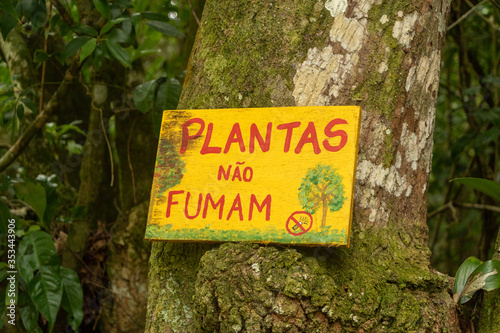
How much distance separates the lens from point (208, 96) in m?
1.09

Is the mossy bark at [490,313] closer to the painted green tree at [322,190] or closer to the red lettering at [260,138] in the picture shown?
the painted green tree at [322,190]

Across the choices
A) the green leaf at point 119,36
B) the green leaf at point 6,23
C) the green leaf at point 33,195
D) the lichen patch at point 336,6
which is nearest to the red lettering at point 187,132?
the lichen patch at point 336,6

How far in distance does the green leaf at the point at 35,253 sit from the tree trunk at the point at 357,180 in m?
0.65

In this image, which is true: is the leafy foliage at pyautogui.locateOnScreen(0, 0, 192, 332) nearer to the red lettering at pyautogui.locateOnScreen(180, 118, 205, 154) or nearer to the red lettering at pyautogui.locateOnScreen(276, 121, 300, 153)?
the red lettering at pyautogui.locateOnScreen(180, 118, 205, 154)

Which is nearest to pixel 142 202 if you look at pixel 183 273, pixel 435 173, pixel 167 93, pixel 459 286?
pixel 167 93

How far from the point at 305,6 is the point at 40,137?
1.53 metres

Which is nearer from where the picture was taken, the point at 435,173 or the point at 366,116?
the point at 366,116

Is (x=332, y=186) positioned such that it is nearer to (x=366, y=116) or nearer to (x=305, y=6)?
(x=366, y=116)

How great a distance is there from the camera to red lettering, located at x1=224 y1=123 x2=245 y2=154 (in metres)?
1.00

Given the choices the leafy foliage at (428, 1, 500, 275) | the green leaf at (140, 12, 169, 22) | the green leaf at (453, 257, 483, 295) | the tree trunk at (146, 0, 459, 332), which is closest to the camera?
the tree trunk at (146, 0, 459, 332)

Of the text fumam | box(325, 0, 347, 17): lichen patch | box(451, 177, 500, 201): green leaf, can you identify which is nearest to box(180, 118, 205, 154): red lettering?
the text fumam

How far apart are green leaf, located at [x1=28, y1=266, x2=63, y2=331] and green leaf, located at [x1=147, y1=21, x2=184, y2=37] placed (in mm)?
827

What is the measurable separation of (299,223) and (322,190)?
73mm

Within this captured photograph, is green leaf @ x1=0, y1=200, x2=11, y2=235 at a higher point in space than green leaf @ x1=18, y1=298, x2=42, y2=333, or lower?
higher
